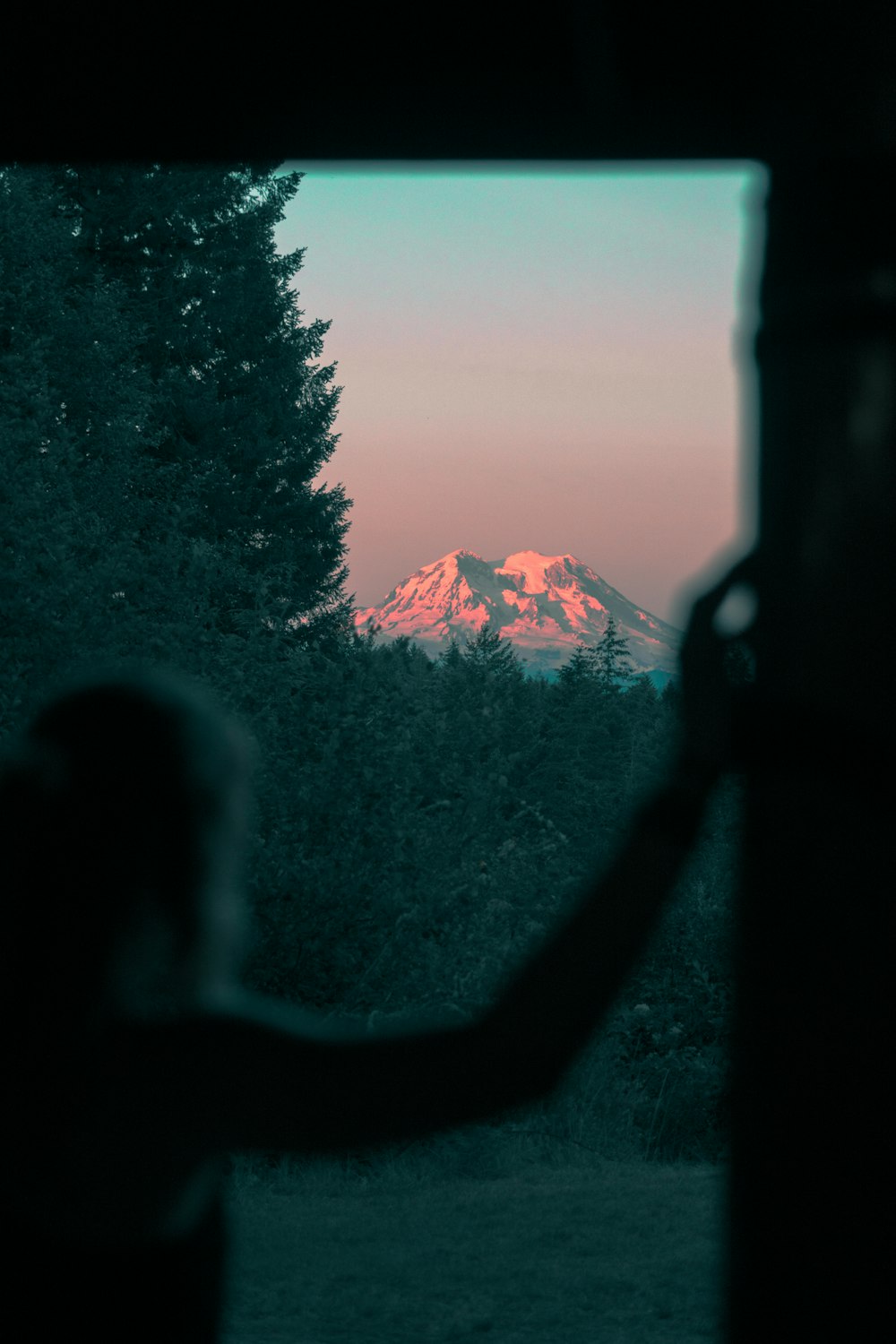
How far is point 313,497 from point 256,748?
543 inches

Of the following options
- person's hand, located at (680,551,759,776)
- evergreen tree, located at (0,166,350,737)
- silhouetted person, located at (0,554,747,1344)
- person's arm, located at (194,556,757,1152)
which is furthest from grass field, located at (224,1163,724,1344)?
evergreen tree, located at (0,166,350,737)

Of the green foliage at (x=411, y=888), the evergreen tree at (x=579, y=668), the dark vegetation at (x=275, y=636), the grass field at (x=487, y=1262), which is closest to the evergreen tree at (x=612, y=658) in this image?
the evergreen tree at (x=579, y=668)

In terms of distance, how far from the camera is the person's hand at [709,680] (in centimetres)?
134

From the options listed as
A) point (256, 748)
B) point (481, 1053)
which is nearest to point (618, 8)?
point (481, 1053)

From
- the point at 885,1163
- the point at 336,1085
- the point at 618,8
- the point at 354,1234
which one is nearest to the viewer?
the point at 885,1163

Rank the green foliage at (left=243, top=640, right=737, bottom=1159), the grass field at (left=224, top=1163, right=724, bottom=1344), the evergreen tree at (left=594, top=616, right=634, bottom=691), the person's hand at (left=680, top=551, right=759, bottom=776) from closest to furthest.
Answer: the person's hand at (left=680, top=551, right=759, bottom=776) → the grass field at (left=224, top=1163, right=724, bottom=1344) → the green foliage at (left=243, top=640, right=737, bottom=1159) → the evergreen tree at (left=594, top=616, right=634, bottom=691)

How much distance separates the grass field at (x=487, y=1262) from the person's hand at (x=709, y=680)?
5525mm

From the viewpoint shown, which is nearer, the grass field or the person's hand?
the person's hand

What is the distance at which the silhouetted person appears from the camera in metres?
1.37

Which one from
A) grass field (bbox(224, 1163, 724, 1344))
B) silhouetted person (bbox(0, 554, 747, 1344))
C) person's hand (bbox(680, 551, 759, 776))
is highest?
person's hand (bbox(680, 551, 759, 776))

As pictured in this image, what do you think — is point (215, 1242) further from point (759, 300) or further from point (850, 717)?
point (759, 300)

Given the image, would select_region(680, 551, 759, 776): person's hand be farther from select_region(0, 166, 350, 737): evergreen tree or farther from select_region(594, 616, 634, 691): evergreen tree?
select_region(594, 616, 634, 691): evergreen tree

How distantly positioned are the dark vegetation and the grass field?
206 centimetres

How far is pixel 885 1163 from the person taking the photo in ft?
4.15
